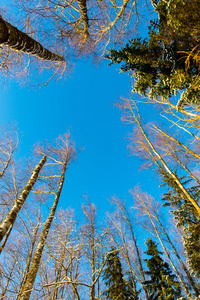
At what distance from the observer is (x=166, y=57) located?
13.7 ft

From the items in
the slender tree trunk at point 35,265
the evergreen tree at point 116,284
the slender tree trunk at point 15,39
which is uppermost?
the slender tree trunk at point 15,39

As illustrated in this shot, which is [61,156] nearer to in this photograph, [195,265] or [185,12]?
[185,12]

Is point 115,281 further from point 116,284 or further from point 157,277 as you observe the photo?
point 157,277

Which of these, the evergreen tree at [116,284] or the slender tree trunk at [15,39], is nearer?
the slender tree trunk at [15,39]

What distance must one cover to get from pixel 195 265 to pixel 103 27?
10.4 meters

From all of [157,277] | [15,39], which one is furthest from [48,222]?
[157,277]

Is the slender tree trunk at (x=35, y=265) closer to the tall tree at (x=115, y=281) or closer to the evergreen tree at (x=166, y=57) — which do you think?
the tall tree at (x=115, y=281)

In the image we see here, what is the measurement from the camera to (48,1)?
3.72m

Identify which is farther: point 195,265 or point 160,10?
point 195,265

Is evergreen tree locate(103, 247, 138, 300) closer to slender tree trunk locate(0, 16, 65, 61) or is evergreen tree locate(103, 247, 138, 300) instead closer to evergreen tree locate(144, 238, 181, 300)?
evergreen tree locate(144, 238, 181, 300)

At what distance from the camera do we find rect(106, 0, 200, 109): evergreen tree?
369 centimetres

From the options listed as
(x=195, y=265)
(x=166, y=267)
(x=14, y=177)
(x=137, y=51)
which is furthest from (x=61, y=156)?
(x=166, y=267)

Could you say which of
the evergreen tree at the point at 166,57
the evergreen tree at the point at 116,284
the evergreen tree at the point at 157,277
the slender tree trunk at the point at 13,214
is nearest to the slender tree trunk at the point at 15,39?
the evergreen tree at the point at 166,57

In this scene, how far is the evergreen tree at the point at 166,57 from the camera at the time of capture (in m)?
3.69
